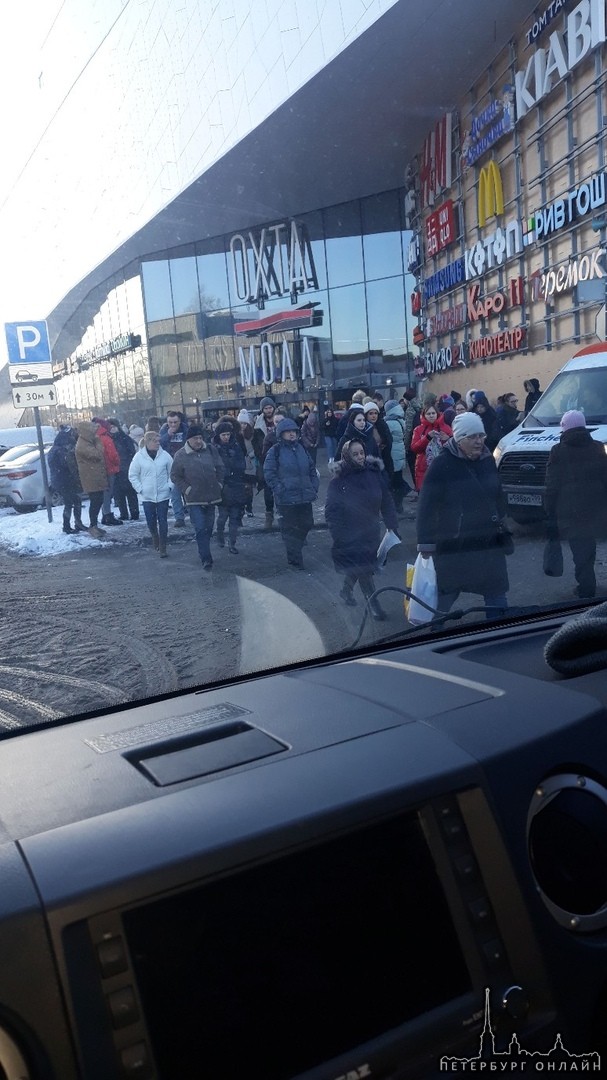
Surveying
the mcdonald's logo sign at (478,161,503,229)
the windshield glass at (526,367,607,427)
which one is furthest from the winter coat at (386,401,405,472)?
the mcdonald's logo sign at (478,161,503,229)

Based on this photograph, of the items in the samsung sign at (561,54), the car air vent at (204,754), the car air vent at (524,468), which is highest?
the samsung sign at (561,54)

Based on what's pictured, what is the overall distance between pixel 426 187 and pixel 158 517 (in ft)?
36.7

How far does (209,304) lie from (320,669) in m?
3.24

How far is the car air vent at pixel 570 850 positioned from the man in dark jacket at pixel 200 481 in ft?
10.9

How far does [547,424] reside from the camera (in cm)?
963

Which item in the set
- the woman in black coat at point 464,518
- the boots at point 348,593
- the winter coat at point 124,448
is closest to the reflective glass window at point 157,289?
the winter coat at point 124,448

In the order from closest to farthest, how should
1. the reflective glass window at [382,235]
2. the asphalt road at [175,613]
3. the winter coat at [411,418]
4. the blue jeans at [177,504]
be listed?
the asphalt road at [175,613], the blue jeans at [177,504], the winter coat at [411,418], the reflective glass window at [382,235]

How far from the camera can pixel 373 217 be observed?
12.5m

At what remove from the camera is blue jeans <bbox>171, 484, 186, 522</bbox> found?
191 inches

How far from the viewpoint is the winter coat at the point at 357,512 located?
4.88 metres

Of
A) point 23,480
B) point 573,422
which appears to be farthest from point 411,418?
point 23,480

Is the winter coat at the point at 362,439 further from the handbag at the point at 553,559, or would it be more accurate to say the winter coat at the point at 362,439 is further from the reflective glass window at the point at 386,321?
the reflective glass window at the point at 386,321

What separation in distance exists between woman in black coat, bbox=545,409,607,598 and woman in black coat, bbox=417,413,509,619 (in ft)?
1.63

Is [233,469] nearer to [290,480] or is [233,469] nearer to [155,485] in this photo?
[290,480]
